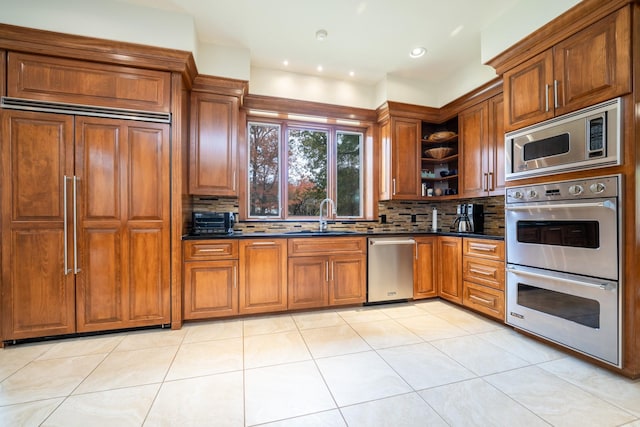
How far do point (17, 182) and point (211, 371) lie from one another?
7.36 feet

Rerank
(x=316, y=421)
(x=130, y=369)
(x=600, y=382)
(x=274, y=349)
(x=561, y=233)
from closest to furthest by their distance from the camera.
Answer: (x=316, y=421) < (x=600, y=382) < (x=130, y=369) < (x=561, y=233) < (x=274, y=349)

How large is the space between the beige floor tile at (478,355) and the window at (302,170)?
212cm

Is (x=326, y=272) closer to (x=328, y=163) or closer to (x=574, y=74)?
(x=328, y=163)

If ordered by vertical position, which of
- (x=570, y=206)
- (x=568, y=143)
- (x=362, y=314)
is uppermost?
(x=568, y=143)

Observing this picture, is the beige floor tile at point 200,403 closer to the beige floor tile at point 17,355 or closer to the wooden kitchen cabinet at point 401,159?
the beige floor tile at point 17,355

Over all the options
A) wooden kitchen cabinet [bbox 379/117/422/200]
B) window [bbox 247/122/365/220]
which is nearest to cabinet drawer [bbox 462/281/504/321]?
wooden kitchen cabinet [bbox 379/117/422/200]

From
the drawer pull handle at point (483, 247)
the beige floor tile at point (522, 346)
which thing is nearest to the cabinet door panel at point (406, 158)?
the drawer pull handle at point (483, 247)

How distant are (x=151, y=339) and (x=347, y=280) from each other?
202 centimetres

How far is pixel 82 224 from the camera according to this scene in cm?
240

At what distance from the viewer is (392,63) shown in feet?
11.2

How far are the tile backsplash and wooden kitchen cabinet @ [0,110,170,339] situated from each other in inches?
33.2

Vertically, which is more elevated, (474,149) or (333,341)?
(474,149)

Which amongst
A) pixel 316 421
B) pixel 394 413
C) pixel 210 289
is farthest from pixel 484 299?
pixel 210 289

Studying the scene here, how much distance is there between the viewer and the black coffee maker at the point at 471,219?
136 inches
